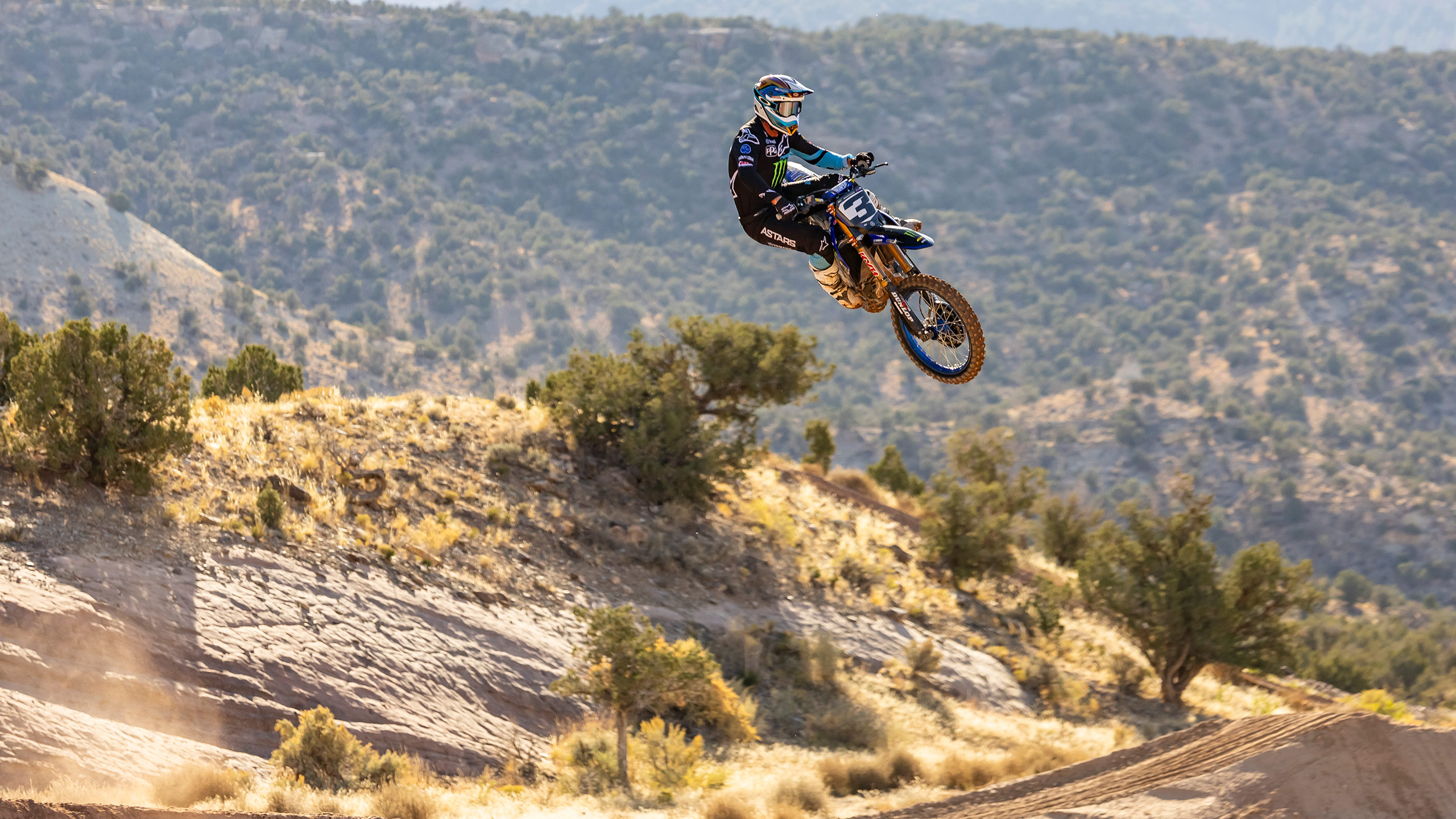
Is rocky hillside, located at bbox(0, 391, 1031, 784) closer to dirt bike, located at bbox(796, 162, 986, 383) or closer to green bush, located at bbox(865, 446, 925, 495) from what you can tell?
dirt bike, located at bbox(796, 162, 986, 383)

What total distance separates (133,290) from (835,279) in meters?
129

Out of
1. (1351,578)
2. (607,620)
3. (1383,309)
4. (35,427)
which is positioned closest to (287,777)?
(607,620)

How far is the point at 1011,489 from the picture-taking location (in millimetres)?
42406

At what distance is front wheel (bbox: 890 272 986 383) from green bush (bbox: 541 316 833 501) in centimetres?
1867

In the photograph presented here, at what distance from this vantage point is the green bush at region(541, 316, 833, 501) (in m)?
30.4

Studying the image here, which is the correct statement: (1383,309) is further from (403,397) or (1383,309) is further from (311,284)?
(403,397)

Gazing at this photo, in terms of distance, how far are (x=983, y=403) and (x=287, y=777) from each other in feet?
609

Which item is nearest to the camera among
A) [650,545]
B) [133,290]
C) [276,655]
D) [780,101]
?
[780,101]

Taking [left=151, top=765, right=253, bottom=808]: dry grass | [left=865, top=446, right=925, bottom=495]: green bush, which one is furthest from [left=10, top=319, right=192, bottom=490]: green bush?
[left=865, top=446, right=925, bottom=495]: green bush

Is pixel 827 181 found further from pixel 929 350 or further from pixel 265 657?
pixel 265 657

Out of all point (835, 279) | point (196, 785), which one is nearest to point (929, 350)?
point (835, 279)

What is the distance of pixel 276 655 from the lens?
17.7 metres

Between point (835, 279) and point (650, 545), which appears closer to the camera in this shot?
point (835, 279)

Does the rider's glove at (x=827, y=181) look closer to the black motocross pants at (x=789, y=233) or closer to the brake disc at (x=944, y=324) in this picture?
the black motocross pants at (x=789, y=233)
